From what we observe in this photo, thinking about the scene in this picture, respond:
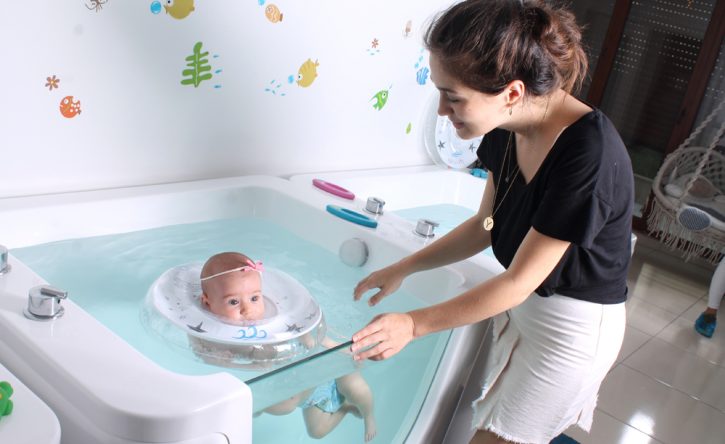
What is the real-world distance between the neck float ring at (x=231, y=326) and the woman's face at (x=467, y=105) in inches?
19.4

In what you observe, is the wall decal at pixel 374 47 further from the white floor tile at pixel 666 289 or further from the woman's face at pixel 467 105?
the white floor tile at pixel 666 289

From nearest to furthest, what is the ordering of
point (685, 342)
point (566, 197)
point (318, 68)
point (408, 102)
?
point (566, 197), point (318, 68), point (408, 102), point (685, 342)

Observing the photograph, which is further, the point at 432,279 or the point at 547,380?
the point at 432,279

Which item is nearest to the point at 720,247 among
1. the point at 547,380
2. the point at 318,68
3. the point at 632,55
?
the point at 632,55

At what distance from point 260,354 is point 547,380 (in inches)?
21.7

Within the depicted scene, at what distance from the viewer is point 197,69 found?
74.3 inches

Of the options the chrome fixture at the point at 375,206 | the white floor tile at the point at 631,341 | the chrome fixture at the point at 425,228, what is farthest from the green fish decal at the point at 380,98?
the white floor tile at the point at 631,341

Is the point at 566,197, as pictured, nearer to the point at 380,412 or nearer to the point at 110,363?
the point at 380,412

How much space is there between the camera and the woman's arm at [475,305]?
1.12m

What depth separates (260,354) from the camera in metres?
1.23

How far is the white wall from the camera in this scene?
1578mm

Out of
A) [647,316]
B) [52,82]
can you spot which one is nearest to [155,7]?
[52,82]

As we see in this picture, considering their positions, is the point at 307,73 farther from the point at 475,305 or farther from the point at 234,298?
the point at 475,305

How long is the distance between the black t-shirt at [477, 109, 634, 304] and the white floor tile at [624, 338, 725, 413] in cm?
149
